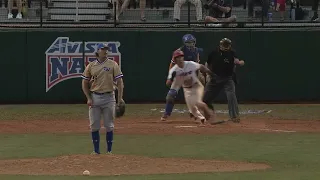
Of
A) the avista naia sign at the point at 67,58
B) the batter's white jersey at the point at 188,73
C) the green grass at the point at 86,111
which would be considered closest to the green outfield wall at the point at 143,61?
the avista naia sign at the point at 67,58

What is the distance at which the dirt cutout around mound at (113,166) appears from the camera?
1230 cm

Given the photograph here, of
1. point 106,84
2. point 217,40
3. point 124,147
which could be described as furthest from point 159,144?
point 217,40

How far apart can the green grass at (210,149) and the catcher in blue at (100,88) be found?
3.26 ft

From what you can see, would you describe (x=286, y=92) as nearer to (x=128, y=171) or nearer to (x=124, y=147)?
(x=124, y=147)

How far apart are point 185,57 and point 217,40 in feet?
22.0

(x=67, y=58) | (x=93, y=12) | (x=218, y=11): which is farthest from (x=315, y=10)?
(x=67, y=58)

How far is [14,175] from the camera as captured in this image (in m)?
12.0

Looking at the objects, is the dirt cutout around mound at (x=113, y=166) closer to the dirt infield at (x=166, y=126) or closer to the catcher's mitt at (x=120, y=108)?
the catcher's mitt at (x=120, y=108)

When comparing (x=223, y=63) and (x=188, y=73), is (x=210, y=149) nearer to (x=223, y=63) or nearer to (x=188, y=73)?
(x=188, y=73)

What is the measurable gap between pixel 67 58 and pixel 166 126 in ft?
25.9

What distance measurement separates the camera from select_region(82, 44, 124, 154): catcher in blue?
14180 millimetres

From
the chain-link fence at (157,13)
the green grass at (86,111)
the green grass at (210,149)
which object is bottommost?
the green grass at (86,111)

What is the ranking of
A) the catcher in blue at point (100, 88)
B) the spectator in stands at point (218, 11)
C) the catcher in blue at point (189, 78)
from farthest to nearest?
the spectator in stands at point (218, 11), the catcher in blue at point (189, 78), the catcher in blue at point (100, 88)

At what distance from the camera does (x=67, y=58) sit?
2694cm
